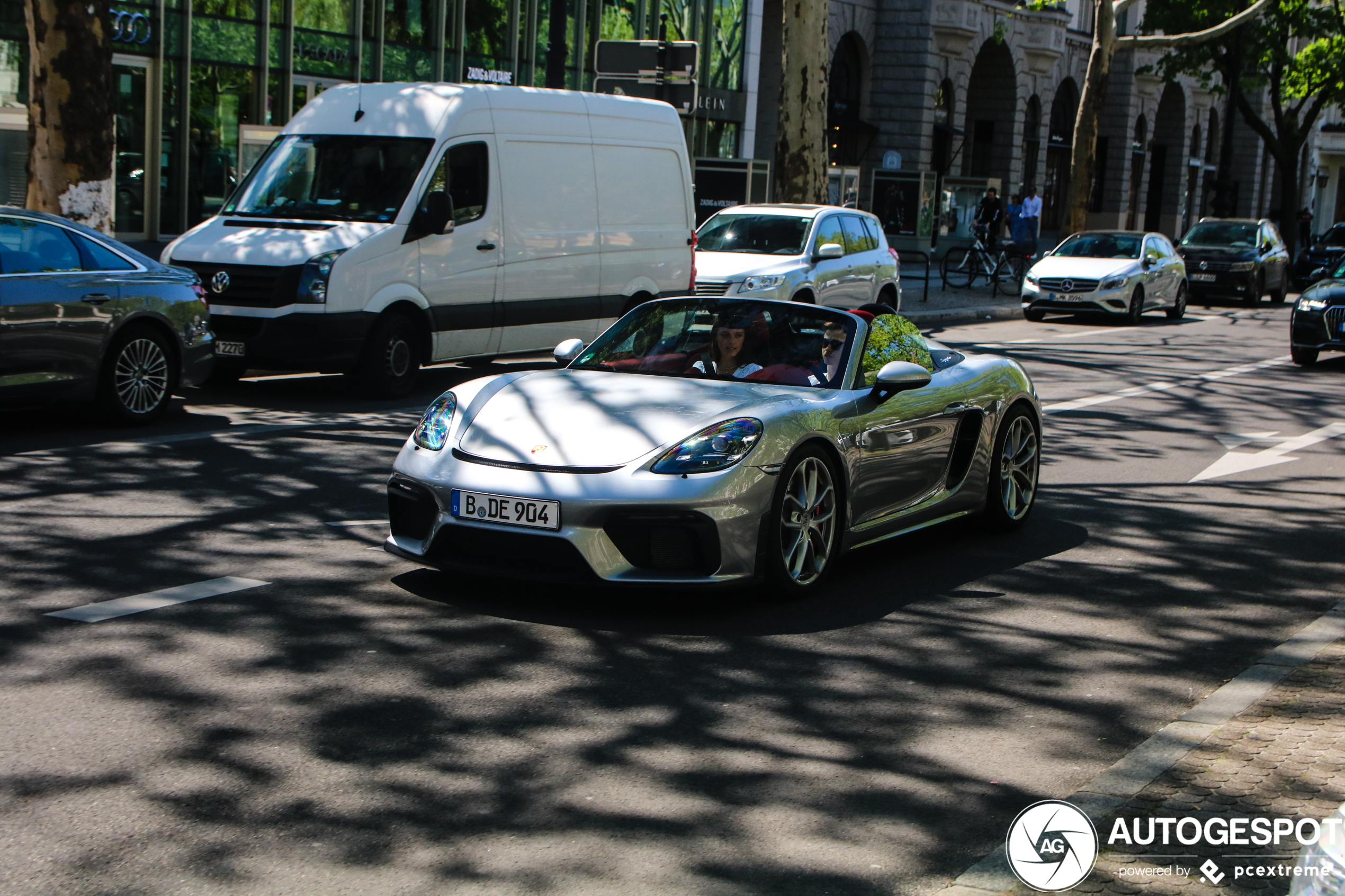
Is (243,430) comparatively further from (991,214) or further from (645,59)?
(991,214)

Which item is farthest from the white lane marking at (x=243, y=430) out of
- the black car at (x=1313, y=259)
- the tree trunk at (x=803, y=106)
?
the black car at (x=1313, y=259)

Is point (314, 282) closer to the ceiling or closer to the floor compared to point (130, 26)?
closer to the floor

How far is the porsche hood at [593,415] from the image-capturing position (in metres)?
6.12

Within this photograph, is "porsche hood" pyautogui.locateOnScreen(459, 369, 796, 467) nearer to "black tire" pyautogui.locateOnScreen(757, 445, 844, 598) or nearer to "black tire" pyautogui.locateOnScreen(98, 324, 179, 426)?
"black tire" pyautogui.locateOnScreen(757, 445, 844, 598)

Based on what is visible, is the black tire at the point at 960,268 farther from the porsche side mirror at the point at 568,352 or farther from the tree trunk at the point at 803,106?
the porsche side mirror at the point at 568,352

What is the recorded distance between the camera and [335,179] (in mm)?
12992

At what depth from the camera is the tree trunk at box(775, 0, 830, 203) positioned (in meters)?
22.5

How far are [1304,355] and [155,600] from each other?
647 inches

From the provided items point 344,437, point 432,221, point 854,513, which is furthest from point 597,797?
point 432,221

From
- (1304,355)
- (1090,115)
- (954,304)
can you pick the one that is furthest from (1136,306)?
(1090,115)

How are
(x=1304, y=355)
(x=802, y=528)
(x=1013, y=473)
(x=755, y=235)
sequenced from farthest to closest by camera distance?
(x=1304, y=355) < (x=755, y=235) < (x=1013, y=473) < (x=802, y=528)

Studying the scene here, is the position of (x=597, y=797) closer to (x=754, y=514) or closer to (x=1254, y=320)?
(x=754, y=514)

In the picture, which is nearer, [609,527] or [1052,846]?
[1052,846]

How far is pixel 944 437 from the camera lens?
24.9 feet
